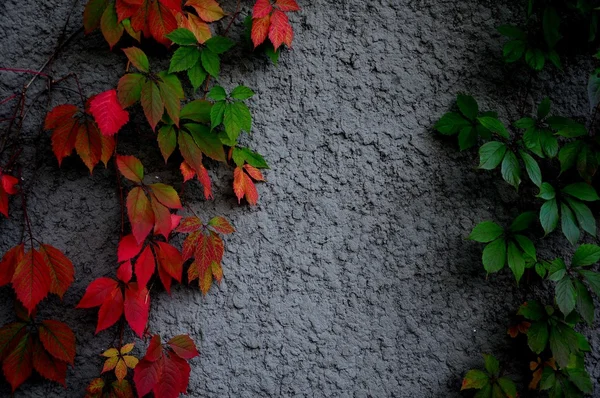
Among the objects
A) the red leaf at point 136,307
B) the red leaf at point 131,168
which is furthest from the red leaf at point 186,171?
the red leaf at point 136,307

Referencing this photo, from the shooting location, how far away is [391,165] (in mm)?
1414

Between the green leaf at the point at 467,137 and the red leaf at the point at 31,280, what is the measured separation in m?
1.21

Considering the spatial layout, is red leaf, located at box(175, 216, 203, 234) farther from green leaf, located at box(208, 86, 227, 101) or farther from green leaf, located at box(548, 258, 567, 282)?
green leaf, located at box(548, 258, 567, 282)

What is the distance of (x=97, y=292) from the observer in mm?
1268

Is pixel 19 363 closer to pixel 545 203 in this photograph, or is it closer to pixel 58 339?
pixel 58 339

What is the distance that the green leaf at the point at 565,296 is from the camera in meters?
1.28

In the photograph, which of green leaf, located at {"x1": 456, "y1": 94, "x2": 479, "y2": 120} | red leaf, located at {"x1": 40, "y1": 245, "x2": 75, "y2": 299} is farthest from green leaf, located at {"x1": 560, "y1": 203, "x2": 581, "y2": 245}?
red leaf, located at {"x1": 40, "y1": 245, "x2": 75, "y2": 299}

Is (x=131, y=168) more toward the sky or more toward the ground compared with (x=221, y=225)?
more toward the sky

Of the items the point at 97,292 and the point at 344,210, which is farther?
the point at 344,210

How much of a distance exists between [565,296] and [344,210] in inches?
25.8

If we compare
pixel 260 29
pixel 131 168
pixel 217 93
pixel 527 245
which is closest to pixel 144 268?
pixel 131 168

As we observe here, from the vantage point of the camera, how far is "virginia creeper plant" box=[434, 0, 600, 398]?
51.7 inches

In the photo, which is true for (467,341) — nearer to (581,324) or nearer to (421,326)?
(421,326)

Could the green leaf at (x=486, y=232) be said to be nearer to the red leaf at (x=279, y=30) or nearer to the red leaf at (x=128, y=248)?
the red leaf at (x=279, y=30)
